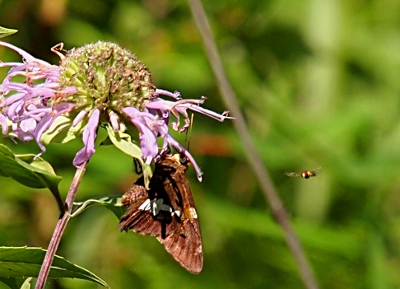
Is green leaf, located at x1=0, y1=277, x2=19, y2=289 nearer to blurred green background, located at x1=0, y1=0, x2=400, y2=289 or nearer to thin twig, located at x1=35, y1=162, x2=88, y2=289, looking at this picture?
thin twig, located at x1=35, y1=162, x2=88, y2=289

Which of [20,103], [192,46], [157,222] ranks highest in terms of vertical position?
[192,46]

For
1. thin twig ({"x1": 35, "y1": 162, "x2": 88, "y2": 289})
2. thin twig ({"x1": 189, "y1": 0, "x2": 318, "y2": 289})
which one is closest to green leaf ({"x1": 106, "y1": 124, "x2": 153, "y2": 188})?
thin twig ({"x1": 35, "y1": 162, "x2": 88, "y2": 289})

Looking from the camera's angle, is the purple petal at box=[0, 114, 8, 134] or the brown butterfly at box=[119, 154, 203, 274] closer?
the purple petal at box=[0, 114, 8, 134]

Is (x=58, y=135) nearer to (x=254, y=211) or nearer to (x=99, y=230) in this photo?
(x=99, y=230)

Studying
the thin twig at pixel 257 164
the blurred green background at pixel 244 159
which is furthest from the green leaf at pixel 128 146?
the blurred green background at pixel 244 159

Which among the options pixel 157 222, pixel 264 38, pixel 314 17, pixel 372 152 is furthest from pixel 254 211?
pixel 157 222

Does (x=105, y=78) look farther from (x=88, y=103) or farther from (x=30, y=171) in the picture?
(x=30, y=171)
